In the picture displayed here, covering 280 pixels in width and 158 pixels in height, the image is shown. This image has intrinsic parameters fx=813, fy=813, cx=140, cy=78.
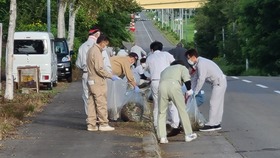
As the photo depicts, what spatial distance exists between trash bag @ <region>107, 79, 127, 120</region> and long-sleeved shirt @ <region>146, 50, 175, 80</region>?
2.16ft

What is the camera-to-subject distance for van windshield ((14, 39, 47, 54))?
28609 millimetres

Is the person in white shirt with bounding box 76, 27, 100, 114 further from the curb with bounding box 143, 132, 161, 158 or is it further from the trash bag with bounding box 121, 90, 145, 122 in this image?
the curb with bounding box 143, 132, 161, 158

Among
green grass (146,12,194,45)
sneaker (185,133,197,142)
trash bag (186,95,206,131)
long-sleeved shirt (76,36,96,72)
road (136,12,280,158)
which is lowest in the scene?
road (136,12,280,158)

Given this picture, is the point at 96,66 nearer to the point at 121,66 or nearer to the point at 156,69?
the point at 156,69

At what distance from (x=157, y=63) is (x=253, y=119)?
11.7 ft

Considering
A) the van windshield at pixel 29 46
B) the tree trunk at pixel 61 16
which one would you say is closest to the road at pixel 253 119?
the van windshield at pixel 29 46

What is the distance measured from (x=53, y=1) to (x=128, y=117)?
1272 inches

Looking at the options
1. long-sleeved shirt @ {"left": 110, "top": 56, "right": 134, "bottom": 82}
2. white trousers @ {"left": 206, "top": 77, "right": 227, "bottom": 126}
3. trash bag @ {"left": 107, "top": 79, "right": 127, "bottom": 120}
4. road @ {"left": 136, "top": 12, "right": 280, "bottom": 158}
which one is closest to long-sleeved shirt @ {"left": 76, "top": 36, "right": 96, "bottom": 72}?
trash bag @ {"left": 107, "top": 79, "right": 127, "bottom": 120}

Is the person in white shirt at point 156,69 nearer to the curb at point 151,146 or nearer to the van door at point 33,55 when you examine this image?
the curb at point 151,146

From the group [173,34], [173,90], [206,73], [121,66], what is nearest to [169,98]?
[173,90]

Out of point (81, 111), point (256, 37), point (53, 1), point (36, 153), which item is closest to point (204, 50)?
point (256, 37)

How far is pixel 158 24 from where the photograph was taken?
17450cm

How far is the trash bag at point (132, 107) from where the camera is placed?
52.5ft

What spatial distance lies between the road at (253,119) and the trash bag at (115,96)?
2.10 meters
